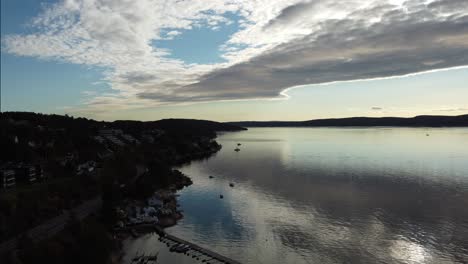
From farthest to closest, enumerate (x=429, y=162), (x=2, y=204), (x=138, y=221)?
(x=429, y=162)
(x=138, y=221)
(x=2, y=204)

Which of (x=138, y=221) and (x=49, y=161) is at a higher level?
(x=49, y=161)

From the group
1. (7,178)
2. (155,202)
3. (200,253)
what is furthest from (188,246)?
(7,178)

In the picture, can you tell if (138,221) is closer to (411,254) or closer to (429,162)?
(411,254)

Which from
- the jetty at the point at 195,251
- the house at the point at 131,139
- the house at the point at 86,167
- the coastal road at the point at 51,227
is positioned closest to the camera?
the coastal road at the point at 51,227

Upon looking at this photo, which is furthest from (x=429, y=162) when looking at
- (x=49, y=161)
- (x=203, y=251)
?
(x=49, y=161)

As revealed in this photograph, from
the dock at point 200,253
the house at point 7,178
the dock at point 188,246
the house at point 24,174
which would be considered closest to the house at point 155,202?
the dock at point 188,246

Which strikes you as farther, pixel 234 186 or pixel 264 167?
pixel 264 167

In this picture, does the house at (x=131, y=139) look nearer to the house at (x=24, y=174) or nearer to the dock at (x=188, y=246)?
the house at (x=24, y=174)
